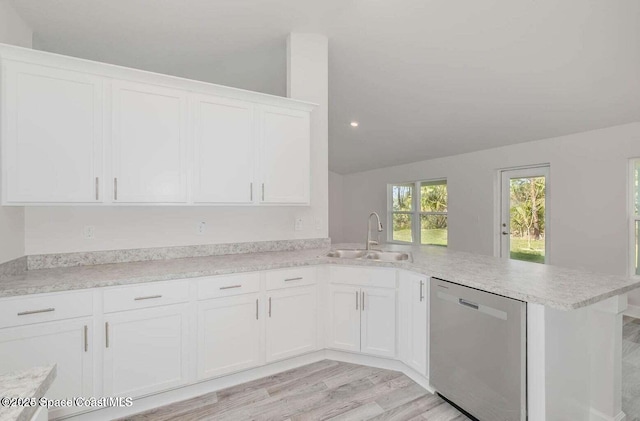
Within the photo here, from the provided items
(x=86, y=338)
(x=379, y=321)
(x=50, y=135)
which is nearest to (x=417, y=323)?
(x=379, y=321)

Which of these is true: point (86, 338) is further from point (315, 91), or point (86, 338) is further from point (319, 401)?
point (315, 91)

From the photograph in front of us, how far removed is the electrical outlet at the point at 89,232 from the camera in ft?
7.42

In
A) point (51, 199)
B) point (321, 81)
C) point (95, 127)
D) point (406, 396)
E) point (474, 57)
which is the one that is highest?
point (474, 57)

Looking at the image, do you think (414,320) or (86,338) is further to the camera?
(414,320)

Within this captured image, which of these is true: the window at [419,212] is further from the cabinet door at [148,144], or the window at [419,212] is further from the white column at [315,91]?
the cabinet door at [148,144]

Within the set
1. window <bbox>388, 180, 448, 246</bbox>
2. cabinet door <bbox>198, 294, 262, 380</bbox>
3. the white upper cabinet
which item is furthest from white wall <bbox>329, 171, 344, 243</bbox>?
cabinet door <bbox>198, 294, 262, 380</bbox>

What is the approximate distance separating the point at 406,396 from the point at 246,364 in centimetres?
115

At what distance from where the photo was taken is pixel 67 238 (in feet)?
7.29

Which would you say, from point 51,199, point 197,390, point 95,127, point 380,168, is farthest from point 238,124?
point 380,168

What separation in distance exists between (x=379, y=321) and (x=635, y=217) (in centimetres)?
346

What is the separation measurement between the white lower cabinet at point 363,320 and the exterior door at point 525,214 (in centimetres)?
323

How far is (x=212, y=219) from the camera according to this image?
268 cm

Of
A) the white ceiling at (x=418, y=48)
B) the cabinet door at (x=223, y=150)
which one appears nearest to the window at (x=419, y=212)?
the white ceiling at (x=418, y=48)

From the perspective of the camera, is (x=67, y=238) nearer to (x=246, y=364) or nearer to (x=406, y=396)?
(x=246, y=364)
